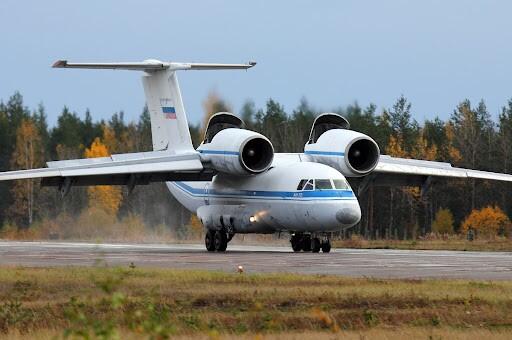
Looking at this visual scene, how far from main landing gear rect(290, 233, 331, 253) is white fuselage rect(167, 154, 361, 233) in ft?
1.99

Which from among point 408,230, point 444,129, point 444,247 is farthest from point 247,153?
point 444,129

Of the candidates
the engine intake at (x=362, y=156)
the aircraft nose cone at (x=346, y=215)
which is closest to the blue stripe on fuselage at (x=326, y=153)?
the engine intake at (x=362, y=156)

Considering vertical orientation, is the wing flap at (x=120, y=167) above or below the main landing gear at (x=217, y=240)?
above

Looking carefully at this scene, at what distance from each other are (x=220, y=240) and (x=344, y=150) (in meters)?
5.26

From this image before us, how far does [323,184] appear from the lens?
1394 inches

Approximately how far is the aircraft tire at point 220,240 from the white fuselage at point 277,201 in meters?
0.30

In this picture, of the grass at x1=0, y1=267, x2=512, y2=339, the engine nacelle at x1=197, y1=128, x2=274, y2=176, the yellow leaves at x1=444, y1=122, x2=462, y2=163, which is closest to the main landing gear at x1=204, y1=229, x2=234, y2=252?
the engine nacelle at x1=197, y1=128, x2=274, y2=176

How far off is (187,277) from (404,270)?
226 inches

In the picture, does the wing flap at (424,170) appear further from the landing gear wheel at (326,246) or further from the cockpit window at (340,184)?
the cockpit window at (340,184)

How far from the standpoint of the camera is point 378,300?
54.7 ft

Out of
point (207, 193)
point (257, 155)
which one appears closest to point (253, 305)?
point (257, 155)

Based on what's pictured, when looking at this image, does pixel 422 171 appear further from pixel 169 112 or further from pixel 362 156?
pixel 169 112

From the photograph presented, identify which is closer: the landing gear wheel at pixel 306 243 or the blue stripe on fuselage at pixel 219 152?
the blue stripe on fuselage at pixel 219 152

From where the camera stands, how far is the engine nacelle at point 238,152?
36.1 metres
